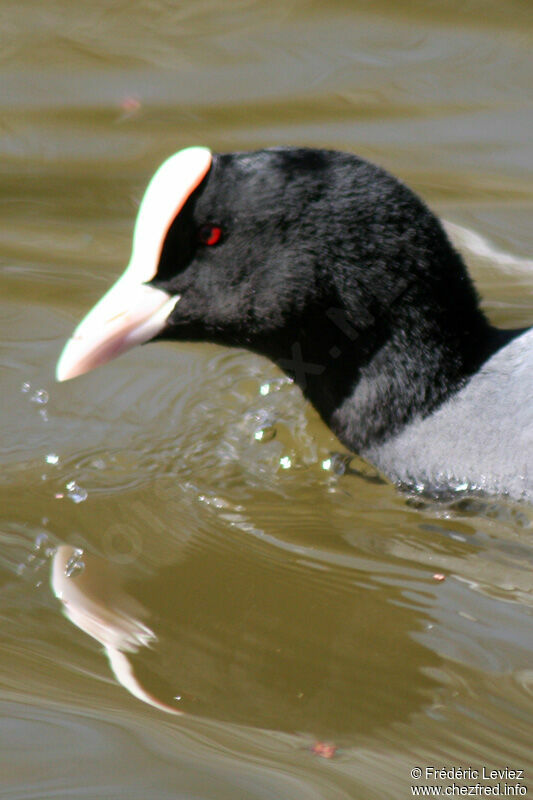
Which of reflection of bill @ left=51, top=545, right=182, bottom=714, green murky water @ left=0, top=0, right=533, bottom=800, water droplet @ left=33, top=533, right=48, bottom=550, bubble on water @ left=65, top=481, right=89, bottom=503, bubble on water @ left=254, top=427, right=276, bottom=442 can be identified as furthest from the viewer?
bubble on water @ left=254, top=427, right=276, bottom=442

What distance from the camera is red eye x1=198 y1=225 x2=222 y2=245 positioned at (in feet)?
9.37

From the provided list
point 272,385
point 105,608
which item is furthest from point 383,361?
point 105,608

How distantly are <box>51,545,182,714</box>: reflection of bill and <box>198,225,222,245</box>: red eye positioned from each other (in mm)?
830

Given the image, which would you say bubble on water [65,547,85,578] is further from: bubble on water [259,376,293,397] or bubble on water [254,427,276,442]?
bubble on water [259,376,293,397]

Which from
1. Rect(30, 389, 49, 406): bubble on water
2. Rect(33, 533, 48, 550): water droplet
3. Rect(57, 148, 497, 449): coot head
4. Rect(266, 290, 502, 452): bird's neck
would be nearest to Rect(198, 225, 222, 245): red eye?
Rect(57, 148, 497, 449): coot head

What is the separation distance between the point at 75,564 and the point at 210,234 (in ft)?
2.87

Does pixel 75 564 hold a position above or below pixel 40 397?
below

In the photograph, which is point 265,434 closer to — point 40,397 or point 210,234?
point 40,397

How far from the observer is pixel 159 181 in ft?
9.41

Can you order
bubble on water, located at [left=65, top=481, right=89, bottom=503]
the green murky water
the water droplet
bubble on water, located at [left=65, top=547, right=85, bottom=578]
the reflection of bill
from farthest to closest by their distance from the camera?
bubble on water, located at [left=65, top=481, right=89, bottom=503]
the water droplet
bubble on water, located at [left=65, top=547, right=85, bottom=578]
the reflection of bill
the green murky water

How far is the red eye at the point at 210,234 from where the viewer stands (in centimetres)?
286

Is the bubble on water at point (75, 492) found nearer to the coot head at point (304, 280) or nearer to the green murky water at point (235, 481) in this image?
the green murky water at point (235, 481)

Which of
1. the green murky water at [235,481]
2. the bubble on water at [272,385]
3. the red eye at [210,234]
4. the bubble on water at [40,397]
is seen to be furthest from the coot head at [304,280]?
the bubble on water at [40,397]

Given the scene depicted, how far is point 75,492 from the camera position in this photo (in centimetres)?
332
